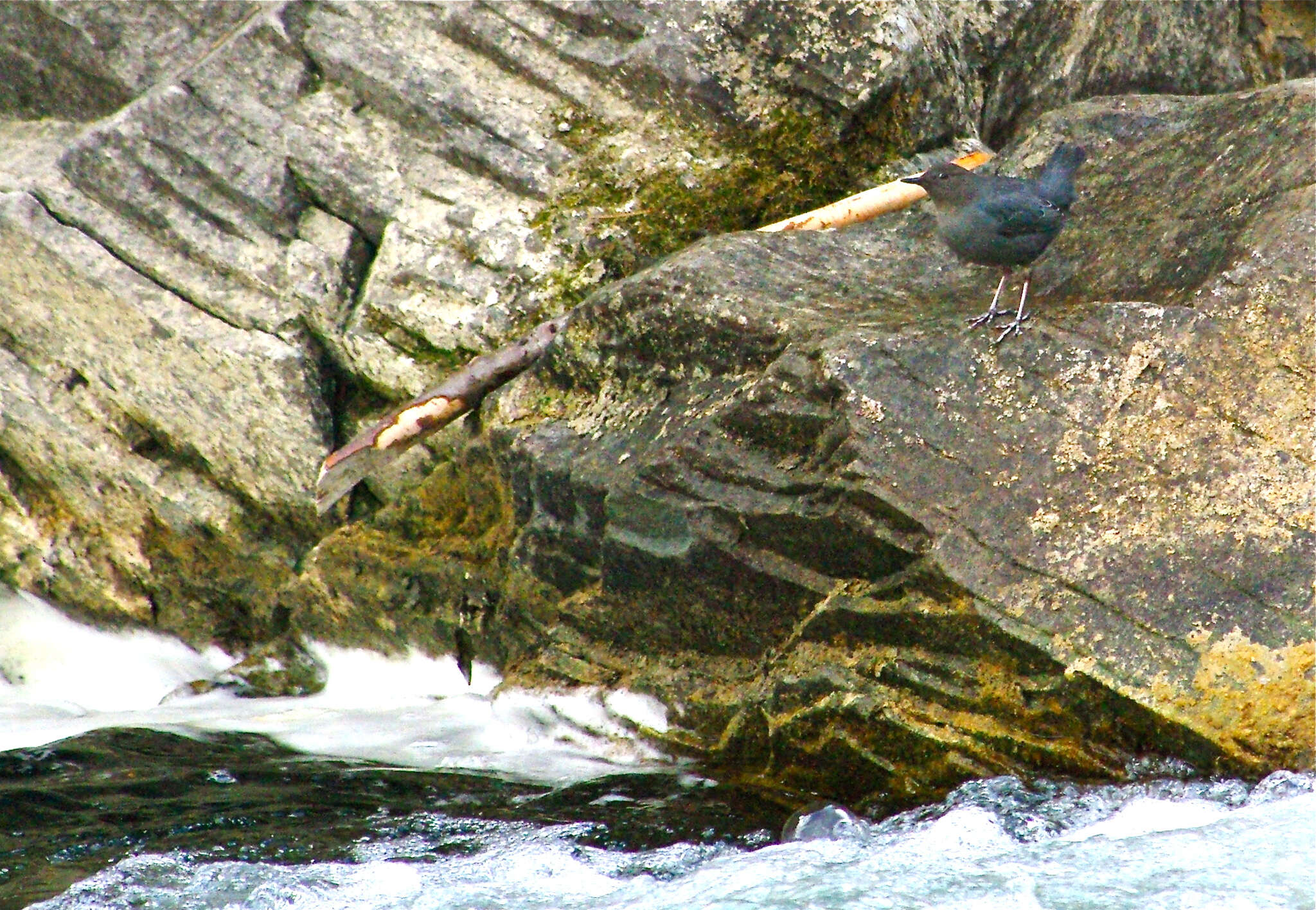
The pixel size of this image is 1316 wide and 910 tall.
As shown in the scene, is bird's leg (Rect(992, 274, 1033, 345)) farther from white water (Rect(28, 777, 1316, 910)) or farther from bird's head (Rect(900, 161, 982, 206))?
white water (Rect(28, 777, 1316, 910))

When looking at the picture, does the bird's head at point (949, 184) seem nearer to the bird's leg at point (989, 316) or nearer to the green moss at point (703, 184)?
the bird's leg at point (989, 316)

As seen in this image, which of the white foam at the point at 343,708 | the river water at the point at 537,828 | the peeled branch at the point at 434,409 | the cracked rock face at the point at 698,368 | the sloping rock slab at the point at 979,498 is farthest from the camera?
the peeled branch at the point at 434,409

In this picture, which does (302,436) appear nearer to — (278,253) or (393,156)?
(278,253)

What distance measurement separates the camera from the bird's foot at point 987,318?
428 cm

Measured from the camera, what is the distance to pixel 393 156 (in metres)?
6.14

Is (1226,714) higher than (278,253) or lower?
lower

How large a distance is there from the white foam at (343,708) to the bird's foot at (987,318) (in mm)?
1674

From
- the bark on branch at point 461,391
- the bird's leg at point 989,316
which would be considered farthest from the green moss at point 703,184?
the bird's leg at point 989,316

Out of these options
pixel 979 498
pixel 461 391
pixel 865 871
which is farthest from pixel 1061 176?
pixel 865 871

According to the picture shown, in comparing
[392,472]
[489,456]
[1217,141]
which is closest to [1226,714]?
[1217,141]

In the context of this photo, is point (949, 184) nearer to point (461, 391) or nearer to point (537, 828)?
point (461, 391)

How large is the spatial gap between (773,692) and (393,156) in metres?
3.36

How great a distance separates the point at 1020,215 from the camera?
14.5 feet

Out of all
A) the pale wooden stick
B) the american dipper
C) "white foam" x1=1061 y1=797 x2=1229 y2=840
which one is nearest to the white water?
"white foam" x1=1061 y1=797 x2=1229 y2=840
